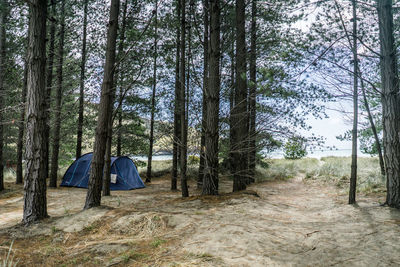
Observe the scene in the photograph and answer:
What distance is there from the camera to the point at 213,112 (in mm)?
6750

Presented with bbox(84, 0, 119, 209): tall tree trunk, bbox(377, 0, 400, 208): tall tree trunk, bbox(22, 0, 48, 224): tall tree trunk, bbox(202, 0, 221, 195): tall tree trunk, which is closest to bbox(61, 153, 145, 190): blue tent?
bbox(84, 0, 119, 209): tall tree trunk

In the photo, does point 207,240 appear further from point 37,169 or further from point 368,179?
point 368,179

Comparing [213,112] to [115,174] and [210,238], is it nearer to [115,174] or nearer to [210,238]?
→ [210,238]

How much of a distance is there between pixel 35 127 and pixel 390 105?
7.58 metres

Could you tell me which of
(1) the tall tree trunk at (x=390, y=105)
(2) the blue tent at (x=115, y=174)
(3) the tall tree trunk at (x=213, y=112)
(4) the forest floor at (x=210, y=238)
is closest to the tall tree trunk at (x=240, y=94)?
(3) the tall tree trunk at (x=213, y=112)

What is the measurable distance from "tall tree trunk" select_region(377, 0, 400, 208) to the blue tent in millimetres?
10003

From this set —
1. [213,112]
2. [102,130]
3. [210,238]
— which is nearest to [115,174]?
[102,130]

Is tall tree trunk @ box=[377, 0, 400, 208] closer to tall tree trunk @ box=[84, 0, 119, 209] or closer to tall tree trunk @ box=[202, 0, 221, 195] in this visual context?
tall tree trunk @ box=[202, 0, 221, 195]

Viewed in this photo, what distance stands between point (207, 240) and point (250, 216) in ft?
5.00

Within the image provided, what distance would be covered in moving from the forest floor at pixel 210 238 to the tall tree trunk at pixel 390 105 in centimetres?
61

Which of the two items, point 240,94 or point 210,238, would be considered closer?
point 210,238

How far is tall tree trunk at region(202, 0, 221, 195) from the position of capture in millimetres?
6742

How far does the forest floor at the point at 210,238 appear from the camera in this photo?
2.97 m

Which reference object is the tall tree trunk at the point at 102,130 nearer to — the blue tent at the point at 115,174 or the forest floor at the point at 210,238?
the forest floor at the point at 210,238
